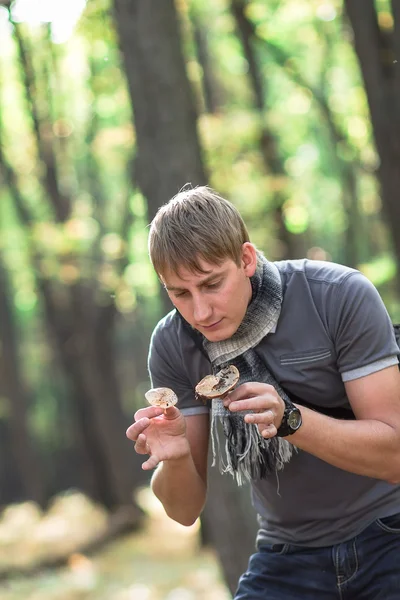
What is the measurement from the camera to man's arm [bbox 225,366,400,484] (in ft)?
8.71

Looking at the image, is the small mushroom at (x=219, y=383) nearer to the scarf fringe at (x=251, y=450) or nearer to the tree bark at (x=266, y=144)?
the scarf fringe at (x=251, y=450)

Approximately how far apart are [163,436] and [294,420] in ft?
1.58

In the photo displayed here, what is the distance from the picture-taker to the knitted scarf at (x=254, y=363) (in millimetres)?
2852

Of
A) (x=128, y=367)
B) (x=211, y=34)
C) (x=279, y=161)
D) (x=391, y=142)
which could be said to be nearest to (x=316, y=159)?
(x=211, y=34)

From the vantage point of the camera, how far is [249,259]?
9.45ft

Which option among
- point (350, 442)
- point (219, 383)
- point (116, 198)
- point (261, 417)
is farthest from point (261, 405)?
point (116, 198)

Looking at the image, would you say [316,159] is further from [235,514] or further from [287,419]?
[287,419]

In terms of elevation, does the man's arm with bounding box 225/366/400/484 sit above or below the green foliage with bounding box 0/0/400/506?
below

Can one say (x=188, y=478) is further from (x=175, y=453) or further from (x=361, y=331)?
(x=361, y=331)

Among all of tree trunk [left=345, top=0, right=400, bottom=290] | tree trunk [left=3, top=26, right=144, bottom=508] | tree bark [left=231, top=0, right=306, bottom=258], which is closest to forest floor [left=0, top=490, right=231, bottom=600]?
tree trunk [left=3, top=26, right=144, bottom=508]

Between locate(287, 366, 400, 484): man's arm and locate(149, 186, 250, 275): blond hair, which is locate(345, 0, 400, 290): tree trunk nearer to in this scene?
locate(149, 186, 250, 275): blond hair

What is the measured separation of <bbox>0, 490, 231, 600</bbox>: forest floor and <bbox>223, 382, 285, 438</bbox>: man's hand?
26.3 feet

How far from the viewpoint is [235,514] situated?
5.75 m

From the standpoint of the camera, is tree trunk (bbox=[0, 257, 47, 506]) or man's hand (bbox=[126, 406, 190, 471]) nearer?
man's hand (bbox=[126, 406, 190, 471])
